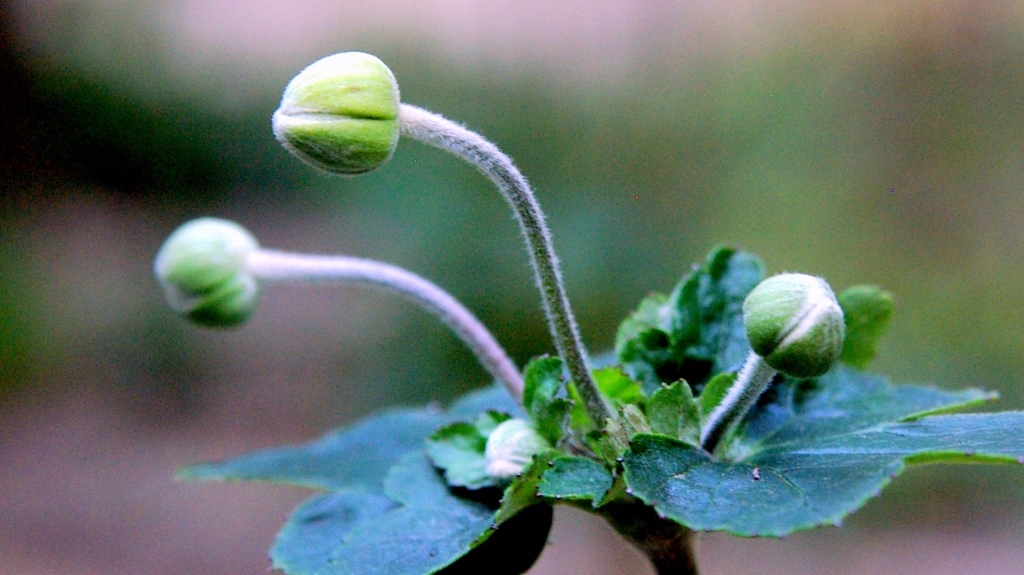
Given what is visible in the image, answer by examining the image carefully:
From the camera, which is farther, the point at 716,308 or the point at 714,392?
the point at 716,308

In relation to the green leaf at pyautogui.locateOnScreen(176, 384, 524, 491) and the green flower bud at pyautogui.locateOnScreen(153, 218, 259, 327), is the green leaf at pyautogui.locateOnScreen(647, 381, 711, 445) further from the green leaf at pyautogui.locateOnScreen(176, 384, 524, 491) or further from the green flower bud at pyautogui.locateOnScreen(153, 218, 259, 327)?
the green flower bud at pyautogui.locateOnScreen(153, 218, 259, 327)

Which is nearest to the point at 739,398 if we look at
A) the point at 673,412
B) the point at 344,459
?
the point at 673,412

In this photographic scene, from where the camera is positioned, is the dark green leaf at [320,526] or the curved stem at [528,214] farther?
the dark green leaf at [320,526]

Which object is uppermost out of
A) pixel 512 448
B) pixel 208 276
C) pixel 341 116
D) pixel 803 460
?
pixel 208 276

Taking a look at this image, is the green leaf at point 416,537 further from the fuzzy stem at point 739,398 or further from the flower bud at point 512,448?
the fuzzy stem at point 739,398

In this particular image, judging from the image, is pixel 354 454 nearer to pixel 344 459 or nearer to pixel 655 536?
pixel 344 459

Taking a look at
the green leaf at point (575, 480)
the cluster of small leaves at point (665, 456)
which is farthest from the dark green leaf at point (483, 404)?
the green leaf at point (575, 480)

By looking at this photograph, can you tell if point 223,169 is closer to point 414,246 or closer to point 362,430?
point 414,246

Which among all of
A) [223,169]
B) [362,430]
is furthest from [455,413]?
[223,169]
